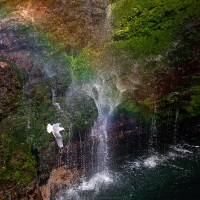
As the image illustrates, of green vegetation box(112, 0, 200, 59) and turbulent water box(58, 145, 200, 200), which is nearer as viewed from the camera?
turbulent water box(58, 145, 200, 200)

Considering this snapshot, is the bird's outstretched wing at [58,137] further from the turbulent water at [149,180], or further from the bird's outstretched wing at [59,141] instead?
the turbulent water at [149,180]

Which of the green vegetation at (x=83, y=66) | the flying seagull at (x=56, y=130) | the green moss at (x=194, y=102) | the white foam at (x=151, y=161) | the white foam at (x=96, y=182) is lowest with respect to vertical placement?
the white foam at (x=96, y=182)

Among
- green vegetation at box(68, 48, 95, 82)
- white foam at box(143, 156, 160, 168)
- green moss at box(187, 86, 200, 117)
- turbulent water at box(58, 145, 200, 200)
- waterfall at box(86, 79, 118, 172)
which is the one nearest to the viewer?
turbulent water at box(58, 145, 200, 200)

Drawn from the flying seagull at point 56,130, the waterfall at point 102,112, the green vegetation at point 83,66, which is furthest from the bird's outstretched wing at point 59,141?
the green vegetation at point 83,66

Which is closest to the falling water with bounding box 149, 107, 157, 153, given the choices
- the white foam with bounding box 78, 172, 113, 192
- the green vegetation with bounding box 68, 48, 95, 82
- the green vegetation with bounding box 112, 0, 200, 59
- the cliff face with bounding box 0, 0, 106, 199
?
the white foam with bounding box 78, 172, 113, 192

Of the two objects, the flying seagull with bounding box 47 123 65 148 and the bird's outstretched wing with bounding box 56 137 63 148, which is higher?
the flying seagull with bounding box 47 123 65 148

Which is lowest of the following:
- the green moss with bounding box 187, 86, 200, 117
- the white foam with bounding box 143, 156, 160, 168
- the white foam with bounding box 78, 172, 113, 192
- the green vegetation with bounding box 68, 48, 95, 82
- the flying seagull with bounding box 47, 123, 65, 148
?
the white foam with bounding box 78, 172, 113, 192

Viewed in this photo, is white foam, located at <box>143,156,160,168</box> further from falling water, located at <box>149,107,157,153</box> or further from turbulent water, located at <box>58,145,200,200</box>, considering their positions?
falling water, located at <box>149,107,157,153</box>

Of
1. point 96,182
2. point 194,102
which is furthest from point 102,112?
point 194,102
